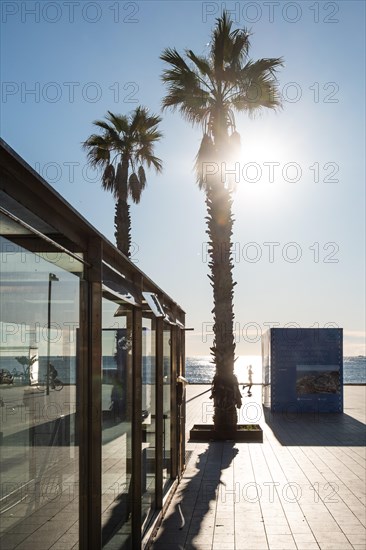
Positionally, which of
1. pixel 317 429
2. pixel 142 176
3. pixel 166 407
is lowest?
pixel 317 429

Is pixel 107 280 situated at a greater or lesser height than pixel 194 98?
lesser

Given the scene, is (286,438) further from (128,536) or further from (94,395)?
(94,395)

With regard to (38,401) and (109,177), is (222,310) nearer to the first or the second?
(109,177)

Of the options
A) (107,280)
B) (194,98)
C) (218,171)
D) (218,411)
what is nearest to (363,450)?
(218,411)

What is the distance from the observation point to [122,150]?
2073cm

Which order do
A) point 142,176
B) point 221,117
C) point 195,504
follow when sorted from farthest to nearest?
point 142,176 → point 221,117 → point 195,504

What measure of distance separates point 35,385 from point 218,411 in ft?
44.4

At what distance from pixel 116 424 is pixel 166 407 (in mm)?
4373

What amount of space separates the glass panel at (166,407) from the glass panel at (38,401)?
17.4 feet

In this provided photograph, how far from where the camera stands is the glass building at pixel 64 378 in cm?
260

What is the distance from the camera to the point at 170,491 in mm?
9500

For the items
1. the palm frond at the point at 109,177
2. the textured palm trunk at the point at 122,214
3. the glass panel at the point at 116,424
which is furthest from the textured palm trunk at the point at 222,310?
the glass panel at the point at 116,424

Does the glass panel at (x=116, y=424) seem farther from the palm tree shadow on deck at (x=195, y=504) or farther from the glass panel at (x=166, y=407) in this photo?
the glass panel at (x=166, y=407)

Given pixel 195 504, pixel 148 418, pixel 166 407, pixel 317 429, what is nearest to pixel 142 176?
pixel 317 429
